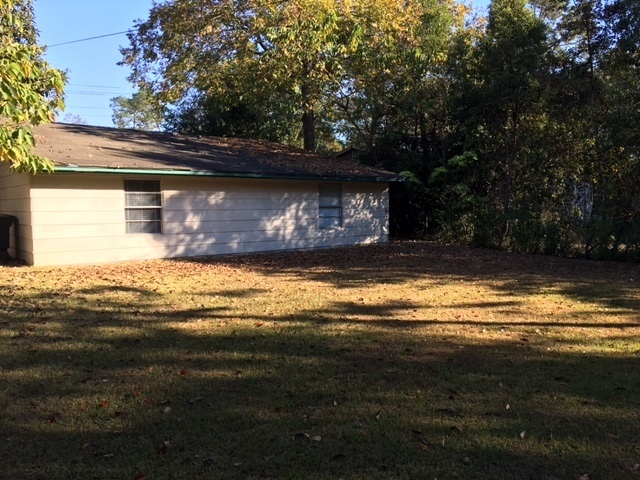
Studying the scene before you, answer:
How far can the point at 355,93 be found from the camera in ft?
69.8

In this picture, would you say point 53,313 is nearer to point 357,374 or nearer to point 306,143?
point 357,374

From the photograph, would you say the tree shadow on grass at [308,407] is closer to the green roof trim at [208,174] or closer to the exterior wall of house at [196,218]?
the green roof trim at [208,174]

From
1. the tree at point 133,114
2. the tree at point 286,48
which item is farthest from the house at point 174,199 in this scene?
the tree at point 133,114

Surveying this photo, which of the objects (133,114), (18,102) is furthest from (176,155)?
(133,114)

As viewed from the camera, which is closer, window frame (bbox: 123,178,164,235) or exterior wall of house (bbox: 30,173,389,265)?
exterior wall of house (bbox: 30,173,389,265)

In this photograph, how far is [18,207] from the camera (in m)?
12.8

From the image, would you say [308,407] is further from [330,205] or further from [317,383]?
[330,205]

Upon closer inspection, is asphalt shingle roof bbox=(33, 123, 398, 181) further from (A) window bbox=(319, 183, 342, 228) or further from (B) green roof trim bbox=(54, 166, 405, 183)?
(A) window bbox=(319, 183, 342, 228)

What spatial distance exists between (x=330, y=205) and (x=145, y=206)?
6.07 m

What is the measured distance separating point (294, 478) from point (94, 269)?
9.84m

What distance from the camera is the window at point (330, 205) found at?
17.0m

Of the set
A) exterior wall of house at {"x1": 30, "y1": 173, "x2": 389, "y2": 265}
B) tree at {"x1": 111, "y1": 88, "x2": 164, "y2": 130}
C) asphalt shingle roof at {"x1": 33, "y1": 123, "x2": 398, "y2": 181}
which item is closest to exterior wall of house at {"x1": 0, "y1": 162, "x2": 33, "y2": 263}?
exterior wall of house at {"x1": 30, "y1": 173, "x2": 389, "y2": 265}

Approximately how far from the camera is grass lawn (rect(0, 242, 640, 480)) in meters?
3.41

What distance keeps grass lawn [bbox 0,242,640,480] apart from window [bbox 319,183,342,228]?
7.75 meters
